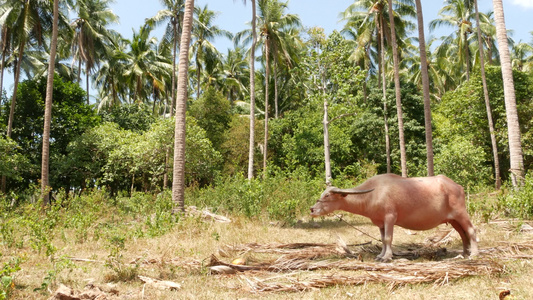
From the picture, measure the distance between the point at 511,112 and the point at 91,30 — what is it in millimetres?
24800

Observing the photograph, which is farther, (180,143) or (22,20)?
(22,20)

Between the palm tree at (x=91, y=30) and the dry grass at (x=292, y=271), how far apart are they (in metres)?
21.3

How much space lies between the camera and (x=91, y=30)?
80.8ft

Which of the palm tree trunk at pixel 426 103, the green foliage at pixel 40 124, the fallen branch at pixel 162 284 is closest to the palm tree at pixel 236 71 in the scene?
the green foliage at pixel 40 124

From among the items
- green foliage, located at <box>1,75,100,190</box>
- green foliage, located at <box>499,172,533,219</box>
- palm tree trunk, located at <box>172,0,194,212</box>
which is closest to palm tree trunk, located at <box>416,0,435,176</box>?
green foliage, located at <box>499,172,533,219</box>

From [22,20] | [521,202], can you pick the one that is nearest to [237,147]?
[22,20]

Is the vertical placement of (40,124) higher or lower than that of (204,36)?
lower

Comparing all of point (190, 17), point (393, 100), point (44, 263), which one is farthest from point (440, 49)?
point (44, 263)

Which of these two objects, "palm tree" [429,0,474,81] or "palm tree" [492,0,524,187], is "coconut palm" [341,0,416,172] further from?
"palm tree" [492,0,524,187]

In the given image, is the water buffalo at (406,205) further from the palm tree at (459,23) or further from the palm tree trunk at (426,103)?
the palm tree at (459,23)

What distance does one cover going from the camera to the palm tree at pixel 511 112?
9398 millimetres

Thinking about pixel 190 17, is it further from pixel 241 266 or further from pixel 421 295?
pixel 421 295

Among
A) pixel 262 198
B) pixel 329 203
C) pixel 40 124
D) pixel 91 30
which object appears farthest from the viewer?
pixel 91 30

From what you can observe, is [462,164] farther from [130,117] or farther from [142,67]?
[142,67]
